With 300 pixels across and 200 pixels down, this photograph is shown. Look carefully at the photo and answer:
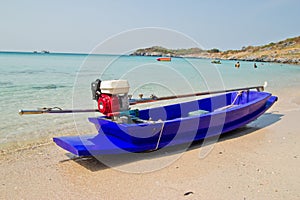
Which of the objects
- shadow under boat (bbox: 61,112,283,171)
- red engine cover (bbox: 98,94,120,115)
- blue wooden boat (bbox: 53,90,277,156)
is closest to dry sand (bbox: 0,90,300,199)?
shadow under boat (bbox: 61,112,283,171)

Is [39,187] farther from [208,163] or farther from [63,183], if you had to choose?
[208,163]

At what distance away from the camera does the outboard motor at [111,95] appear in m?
4.16

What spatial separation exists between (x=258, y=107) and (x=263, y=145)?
1.43 meters

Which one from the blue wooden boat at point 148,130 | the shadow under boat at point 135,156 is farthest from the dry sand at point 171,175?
the blue wooden boat at point 148,130

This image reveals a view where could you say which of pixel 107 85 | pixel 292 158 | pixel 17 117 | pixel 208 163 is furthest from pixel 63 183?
pixel 17 117

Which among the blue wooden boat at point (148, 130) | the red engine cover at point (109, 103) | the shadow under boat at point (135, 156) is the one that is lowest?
the shadow under boat at point (135, 156)

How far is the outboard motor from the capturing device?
4160 millimetres

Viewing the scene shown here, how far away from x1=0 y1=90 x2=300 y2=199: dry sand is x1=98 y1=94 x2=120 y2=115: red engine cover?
829mm

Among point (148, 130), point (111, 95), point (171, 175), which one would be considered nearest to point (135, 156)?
point (148, 130)

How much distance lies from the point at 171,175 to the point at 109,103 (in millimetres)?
1466

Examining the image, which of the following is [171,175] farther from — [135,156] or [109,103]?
[109,103]

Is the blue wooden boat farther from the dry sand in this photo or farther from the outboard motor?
the dry sand

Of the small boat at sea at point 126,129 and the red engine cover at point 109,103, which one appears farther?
the red engine cover at point 109,103

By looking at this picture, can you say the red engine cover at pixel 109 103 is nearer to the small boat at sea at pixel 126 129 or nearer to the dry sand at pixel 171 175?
the small boat at sea at pixel 126 129
